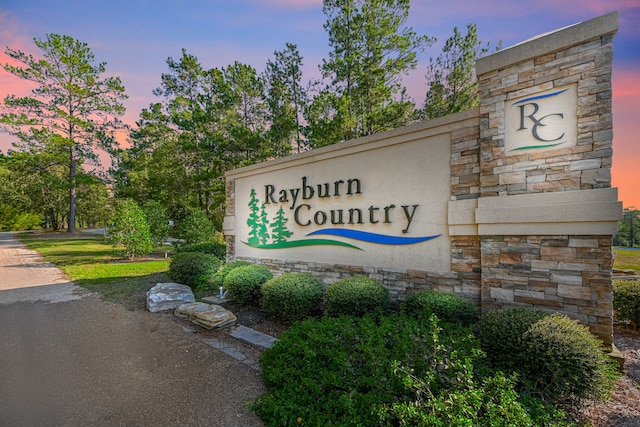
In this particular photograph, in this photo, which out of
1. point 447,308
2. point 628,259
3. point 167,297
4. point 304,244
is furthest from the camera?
point 628,259

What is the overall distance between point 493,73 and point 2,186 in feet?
129

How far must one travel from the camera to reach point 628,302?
15.1 feet

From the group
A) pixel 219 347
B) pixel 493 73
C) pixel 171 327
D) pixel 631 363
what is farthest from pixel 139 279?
pixel 631 363

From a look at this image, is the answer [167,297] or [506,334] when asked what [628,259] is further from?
[167,297]

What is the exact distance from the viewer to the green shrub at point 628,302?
15.0ft

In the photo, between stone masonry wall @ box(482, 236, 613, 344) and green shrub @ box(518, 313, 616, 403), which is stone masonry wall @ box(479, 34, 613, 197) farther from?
green shrub @ box(518, 313, 616, 403)

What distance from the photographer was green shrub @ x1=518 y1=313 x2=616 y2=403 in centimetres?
263

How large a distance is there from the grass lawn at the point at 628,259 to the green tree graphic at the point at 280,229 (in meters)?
10.2

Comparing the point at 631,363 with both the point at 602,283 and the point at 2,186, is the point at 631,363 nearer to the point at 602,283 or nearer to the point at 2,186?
the point at 602,283

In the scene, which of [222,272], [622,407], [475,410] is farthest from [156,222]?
[622,407]

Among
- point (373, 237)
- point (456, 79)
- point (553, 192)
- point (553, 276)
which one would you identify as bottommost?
point (553, 276)

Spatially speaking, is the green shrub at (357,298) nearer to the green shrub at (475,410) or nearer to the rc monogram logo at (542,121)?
the green shrub at (475,410)

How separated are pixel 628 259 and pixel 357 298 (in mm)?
11998

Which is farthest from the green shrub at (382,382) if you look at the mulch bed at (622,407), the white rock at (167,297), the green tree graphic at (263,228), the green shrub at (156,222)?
the green shrub at (156,222)
